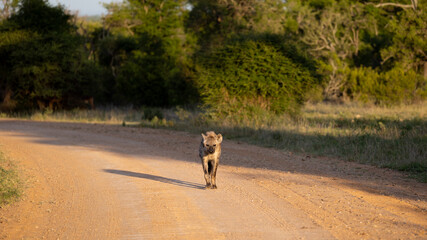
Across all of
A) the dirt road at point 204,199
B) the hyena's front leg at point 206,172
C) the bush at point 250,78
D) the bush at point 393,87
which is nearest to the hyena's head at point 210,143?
the hyena's front leg at point 206,172

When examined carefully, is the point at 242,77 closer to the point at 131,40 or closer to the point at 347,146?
the point at 347,146

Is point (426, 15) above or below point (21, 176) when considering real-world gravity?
above

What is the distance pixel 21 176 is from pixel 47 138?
7231 mm

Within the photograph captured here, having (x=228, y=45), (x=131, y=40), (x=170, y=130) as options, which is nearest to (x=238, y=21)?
(x=131, y=40)

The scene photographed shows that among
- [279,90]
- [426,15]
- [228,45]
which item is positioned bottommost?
[279,90]

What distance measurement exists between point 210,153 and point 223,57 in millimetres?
14900

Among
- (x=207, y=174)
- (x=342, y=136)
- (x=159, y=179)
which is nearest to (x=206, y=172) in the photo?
(x=207, y=174)

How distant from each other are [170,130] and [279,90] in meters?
5.55

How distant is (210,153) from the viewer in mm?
8008

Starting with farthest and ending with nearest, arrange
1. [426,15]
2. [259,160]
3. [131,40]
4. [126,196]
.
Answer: [131,40] → [426,15] → [259,160] → [126,196]

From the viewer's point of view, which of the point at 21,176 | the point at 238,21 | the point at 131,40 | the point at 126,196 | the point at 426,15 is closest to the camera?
the point at 126,196

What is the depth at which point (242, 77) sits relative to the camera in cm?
2217

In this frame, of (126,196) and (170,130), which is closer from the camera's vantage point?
(126,196)

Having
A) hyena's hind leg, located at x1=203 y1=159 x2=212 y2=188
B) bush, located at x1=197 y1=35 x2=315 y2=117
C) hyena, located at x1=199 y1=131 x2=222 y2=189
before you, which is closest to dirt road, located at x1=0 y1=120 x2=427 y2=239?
hyena's hind leg, located at x1=203 y1=159 x2=212 y2=188
